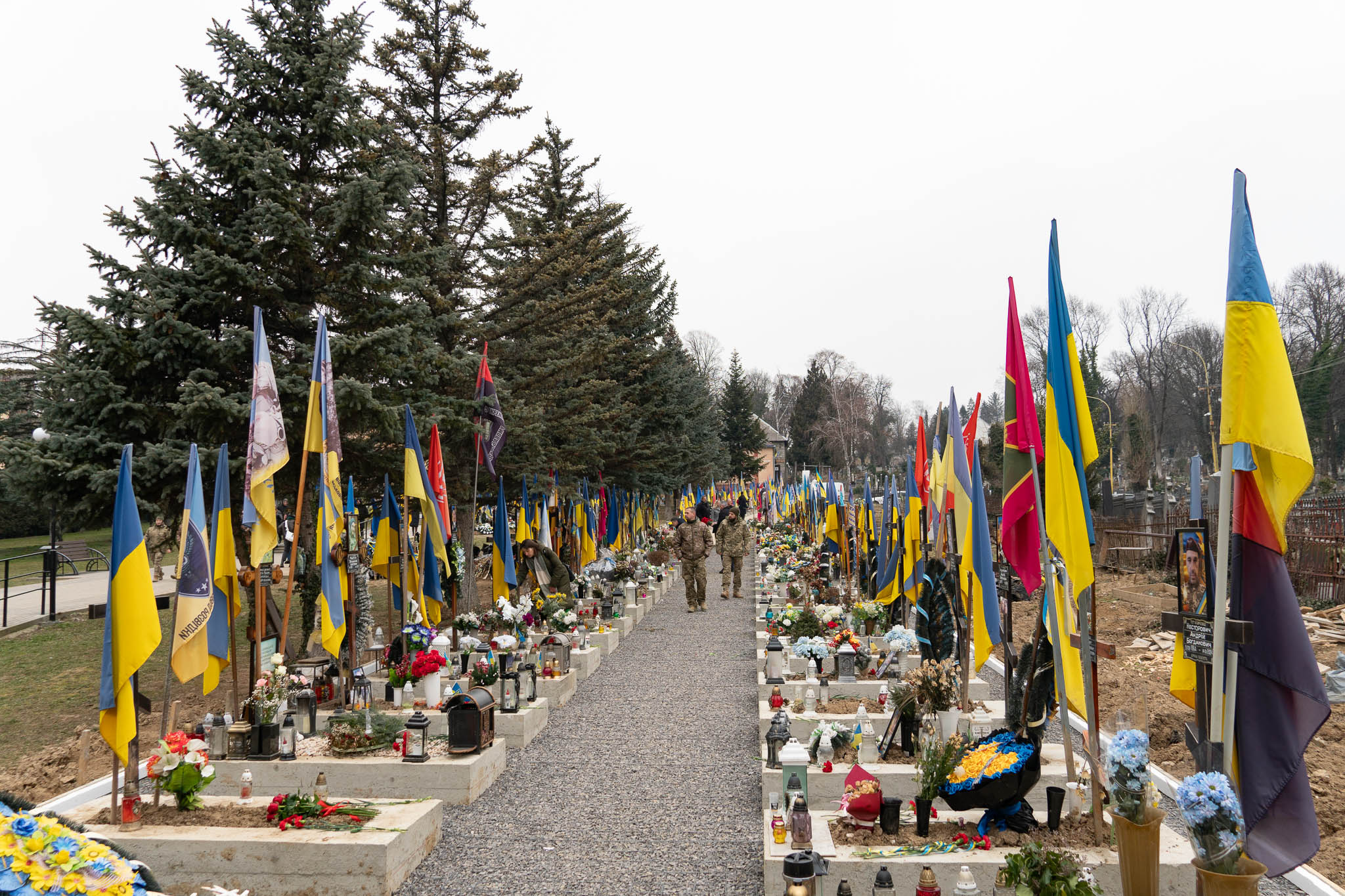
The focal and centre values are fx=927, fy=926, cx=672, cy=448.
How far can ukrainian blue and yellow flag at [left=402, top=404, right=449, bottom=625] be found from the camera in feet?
36.9

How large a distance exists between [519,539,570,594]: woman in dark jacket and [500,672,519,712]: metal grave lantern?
584 centimetres

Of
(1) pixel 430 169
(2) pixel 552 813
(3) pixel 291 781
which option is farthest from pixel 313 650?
(1) pixel 430 169

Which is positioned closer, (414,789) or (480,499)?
(414,789)

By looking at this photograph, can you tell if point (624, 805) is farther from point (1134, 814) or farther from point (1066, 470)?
point (1066, 470)

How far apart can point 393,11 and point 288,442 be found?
9.28 m

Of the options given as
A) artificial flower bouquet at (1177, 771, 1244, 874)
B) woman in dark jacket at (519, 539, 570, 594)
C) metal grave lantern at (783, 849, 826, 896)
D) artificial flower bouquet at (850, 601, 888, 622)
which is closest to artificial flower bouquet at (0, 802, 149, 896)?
metal grave lantern at (783, 849, 826, 896)

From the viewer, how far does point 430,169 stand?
57.1 feet

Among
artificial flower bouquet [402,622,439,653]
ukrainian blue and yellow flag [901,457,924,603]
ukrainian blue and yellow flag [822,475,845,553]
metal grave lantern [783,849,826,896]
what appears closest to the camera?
metal grave lantern [783,849,826,896]

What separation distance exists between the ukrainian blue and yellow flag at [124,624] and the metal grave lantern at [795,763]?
4533 mm

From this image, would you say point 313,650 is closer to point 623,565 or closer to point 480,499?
point 480,499

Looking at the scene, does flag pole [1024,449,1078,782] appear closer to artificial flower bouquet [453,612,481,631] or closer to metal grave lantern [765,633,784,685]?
metal grave lantern [765,633,784,685]

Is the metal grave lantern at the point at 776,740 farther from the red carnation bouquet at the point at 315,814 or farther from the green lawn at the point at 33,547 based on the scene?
the green lawn at the point at 33,547

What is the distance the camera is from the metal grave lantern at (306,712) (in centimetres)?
911

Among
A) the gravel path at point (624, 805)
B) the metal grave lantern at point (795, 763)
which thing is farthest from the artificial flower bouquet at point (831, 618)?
the metal grave lantern at point (795, 763)
